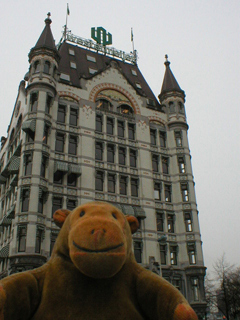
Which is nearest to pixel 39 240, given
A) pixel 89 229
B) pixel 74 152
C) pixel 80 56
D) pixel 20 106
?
pixel 74 152

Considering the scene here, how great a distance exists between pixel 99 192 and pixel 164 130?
9.89m

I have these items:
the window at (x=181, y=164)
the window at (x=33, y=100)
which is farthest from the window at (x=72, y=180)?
the window at (x=181, y=164)

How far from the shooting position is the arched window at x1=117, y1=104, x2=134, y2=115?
30048 millimetres

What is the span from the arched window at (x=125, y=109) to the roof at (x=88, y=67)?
7.24 feet

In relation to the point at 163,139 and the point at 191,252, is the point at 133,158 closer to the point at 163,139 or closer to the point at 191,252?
the point at 163,139

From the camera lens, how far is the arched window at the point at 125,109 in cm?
3005

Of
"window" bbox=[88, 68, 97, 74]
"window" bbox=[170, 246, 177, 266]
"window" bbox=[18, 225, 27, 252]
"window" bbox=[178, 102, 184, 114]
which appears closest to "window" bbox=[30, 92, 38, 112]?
"window" bbox=[88, 68, 97, 74]

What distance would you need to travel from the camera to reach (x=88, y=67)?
3316 cm

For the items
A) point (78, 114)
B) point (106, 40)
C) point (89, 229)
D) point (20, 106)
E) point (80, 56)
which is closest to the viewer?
point (89, 229)

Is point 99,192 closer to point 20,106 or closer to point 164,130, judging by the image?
→ point 164,130

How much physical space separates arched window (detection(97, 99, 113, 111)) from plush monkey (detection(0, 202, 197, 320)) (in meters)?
24.7

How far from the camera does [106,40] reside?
3991 cm

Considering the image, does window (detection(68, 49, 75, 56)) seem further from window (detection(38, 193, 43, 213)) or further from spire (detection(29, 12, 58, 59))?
window (detection(38, 193, 43, 213))

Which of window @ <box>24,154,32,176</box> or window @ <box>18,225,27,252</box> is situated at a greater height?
window @ <box>24,154,32,176</box>
